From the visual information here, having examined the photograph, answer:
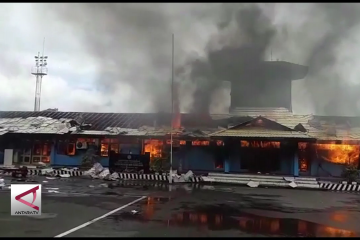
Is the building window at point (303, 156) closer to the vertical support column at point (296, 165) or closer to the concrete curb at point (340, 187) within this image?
the vertical support column at point (296, 165)

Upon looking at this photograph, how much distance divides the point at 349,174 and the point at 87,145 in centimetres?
1747

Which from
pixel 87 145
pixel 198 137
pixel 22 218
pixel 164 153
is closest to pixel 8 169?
pixel 87 145

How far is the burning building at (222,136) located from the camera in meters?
21.2

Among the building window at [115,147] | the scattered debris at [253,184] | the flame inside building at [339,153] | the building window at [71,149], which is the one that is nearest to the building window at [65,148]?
the building window at [71,149]

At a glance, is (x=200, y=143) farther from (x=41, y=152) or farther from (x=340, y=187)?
(x=41, y=152)

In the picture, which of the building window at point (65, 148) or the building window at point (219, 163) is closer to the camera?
the building window at point (219, 163)

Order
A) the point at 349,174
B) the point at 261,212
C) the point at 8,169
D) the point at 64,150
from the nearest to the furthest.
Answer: the point at 261,212 → the point at 349,174 → the point at 8,169 → the point at 64,150

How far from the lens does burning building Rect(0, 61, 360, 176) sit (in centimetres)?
2116

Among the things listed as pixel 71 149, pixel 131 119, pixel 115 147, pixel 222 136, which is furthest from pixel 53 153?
pixel 222 136

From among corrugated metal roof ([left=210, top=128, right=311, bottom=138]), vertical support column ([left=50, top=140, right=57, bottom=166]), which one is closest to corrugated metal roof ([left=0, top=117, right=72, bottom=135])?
vertical support column ([left=50, top=140, right=57, bottom=166])

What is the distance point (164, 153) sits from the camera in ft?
76.3

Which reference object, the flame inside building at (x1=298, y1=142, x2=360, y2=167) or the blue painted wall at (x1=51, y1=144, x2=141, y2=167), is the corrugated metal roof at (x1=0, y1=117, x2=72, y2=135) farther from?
the flame inside building at (x1=298, y1=142, x2=360, y2=167)

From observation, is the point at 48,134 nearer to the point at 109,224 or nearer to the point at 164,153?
the point at 164,153

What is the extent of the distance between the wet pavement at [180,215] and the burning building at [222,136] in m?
7.04
